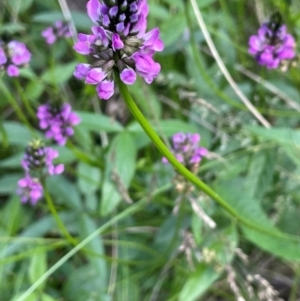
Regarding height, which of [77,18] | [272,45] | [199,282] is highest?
[272,45]

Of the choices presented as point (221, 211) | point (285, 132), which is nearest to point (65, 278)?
point (221, 211)

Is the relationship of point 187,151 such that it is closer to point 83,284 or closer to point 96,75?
point 96,75

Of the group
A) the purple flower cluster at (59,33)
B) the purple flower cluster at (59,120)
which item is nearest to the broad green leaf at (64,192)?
the purple flower cluster at (59,120)

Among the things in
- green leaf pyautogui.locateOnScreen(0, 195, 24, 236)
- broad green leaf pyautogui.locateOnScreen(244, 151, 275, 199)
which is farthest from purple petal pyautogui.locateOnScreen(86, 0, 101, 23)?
green leaf pyautogui.locateOnScreen(0, 195, 24, 236)

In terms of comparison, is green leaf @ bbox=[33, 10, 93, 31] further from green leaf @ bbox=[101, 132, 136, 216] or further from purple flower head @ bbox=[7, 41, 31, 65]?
green leaf @ bbox=[101, 132, 136, 216]

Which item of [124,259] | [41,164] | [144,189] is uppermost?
[41,164]

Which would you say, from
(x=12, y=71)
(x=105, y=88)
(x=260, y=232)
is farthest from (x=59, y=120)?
(x=105, y=88)

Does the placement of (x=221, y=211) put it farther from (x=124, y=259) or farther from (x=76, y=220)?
(x=76, y=220)

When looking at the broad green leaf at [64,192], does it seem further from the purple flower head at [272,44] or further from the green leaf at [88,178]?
the purple flower head at [272,44]
